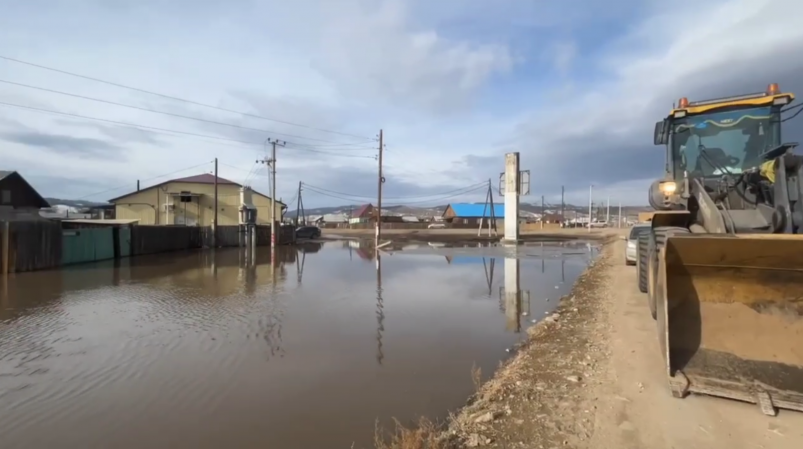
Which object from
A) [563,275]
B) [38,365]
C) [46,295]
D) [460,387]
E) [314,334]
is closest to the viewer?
[460,387]

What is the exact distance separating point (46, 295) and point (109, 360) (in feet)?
23.3

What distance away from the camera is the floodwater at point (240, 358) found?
409cm

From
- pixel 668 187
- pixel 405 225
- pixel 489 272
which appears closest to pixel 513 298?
pixel 668 187

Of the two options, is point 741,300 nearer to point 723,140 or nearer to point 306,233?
point 723,140

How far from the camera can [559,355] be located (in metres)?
5.83

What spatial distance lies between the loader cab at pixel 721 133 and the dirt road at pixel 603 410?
2937 millimetres

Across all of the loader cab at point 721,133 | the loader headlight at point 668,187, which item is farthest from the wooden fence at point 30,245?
the loader cab at point 721,133

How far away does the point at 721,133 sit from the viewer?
678cm

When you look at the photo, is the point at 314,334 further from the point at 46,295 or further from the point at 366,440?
the point at 46,295

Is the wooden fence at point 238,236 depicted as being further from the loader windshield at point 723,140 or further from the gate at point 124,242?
the loader windshield at point 723,140

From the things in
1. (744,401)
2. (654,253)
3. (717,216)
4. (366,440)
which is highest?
(717,216)

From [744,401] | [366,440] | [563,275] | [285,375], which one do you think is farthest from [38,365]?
[563,275]

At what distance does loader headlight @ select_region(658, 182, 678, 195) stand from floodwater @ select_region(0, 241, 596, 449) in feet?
11.1

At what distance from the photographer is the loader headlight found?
22.1 feet
